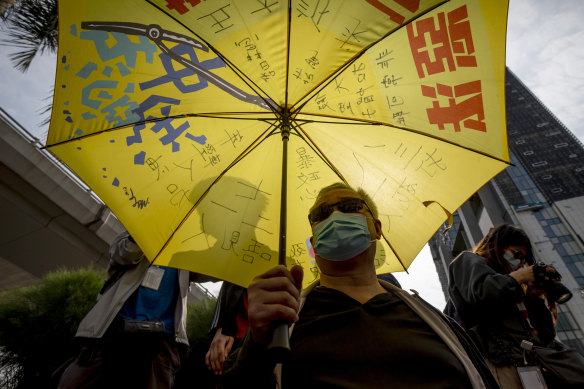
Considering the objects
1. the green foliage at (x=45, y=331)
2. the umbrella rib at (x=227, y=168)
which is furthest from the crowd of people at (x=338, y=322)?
the green foliage at (x=45, y=331)

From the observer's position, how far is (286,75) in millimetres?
1765

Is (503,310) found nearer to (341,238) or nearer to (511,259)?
(511,259)

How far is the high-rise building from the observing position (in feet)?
67.7

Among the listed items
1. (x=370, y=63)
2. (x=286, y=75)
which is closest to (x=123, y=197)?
(x=286, y=75)

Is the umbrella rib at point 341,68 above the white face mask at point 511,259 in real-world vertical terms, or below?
above

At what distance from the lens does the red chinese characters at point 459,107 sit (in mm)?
1731

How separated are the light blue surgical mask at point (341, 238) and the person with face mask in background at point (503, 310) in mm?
1198

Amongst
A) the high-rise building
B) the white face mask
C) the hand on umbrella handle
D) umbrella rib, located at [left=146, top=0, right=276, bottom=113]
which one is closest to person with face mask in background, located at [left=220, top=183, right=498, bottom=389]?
the hand on umbrella handle

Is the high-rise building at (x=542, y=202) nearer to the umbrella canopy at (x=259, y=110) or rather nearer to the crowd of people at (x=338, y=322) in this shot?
the crowd of people at (x=338, y=322)

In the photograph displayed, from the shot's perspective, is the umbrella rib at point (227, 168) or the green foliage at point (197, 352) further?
the green foliage at point (197, 352)

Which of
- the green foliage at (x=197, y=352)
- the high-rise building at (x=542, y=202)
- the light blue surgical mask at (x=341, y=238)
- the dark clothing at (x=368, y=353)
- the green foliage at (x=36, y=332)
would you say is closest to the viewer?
the dark clothing at (x=368, y=353)

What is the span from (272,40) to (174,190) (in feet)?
3.68

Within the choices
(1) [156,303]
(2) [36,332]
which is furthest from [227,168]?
(2) [36,332]

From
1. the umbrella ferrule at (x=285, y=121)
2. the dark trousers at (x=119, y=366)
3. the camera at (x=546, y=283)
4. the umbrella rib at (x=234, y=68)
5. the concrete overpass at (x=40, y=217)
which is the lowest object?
the dark trousers at (x=119, y=366)
